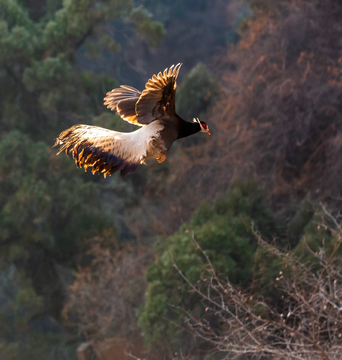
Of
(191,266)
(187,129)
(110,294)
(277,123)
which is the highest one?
(187,129)

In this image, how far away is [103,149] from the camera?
2.30m

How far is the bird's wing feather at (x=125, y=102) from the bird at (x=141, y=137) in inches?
12.7

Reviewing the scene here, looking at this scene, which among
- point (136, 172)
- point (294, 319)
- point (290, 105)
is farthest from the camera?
point (136, 172)

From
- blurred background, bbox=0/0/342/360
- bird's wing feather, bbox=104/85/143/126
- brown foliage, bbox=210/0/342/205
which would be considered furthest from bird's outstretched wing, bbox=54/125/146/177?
brown foliage, bbox=210/0/342/205

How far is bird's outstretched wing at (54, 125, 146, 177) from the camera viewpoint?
2.26m

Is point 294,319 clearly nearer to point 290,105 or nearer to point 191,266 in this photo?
point 191,266

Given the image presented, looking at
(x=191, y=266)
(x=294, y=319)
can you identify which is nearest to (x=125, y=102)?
(x=294, y=319)

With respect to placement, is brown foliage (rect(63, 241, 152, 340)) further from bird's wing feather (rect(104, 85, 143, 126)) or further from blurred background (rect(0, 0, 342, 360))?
bird's wing feather (rect(104, 85, 143, 126))

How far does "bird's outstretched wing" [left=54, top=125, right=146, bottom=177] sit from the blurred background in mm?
5586

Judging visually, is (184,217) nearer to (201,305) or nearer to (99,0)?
(201,305)

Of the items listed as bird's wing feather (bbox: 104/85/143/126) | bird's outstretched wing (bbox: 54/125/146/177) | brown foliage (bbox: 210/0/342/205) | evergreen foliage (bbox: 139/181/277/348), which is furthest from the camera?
brown foliage (bbox: 210/0/342/205)

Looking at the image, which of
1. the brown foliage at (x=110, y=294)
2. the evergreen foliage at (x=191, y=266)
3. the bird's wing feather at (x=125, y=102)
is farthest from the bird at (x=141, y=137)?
the brown foliage at (x=110, y=294)

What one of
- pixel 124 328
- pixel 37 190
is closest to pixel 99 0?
pixel 37 190

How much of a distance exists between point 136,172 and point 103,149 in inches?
368
